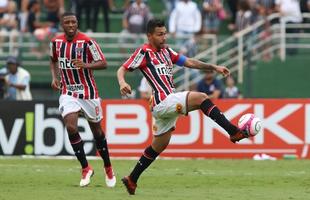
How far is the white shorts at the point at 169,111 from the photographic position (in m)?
12.4

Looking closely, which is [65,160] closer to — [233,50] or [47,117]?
[47,117]

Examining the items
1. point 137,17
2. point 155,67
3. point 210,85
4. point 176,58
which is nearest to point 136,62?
point 155,67

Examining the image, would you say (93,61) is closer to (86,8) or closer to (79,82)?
(79,82)

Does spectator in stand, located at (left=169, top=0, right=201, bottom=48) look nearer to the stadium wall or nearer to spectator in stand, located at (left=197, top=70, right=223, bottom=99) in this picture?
spectator in stand, located at (left=197, top=70, right=223, bottom=99)

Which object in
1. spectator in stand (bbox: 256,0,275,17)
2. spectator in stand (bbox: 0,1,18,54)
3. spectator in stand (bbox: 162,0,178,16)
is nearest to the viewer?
spectator in stand (bbox: 0,1,18,54)

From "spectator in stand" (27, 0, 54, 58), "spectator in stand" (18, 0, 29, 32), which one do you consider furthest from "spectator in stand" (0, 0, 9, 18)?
"spectator in stand" (27, 0, 54, 58)

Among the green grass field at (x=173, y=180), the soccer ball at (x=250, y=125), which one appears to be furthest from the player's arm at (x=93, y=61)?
the soccer ball at (x=250, y=125)

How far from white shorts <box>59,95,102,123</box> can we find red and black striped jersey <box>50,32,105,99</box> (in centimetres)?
7

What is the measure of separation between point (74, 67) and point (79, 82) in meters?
0.22

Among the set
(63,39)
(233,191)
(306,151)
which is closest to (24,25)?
(306,151)

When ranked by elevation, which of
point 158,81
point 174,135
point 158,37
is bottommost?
point 174,135

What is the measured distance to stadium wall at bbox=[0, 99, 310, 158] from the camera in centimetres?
2067

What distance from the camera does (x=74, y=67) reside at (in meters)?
13.9

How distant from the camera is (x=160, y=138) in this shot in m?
12.8
